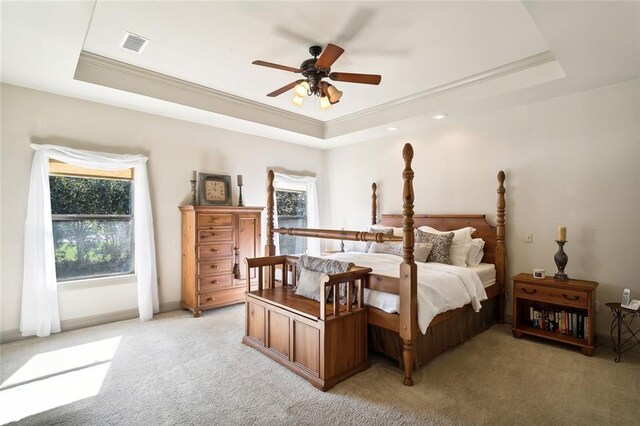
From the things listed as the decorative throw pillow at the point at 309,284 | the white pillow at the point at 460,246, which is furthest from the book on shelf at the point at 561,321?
the decorative throw pillow at the point at 309,284

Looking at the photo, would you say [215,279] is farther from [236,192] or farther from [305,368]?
[305,368]

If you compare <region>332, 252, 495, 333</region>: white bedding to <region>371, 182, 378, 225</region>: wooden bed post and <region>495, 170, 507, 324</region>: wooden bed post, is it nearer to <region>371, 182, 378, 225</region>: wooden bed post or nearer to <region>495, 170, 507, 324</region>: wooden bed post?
<region>495, 170, 507, 324</region>: wooden bed post

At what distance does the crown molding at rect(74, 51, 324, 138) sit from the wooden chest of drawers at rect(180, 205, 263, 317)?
129 cm

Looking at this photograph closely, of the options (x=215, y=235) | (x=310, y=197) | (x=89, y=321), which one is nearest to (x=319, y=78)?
(x=215, y=235)

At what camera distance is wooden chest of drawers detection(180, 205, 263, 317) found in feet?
13.2

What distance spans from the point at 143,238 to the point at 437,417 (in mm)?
3613

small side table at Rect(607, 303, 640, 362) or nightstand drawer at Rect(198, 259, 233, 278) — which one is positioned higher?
nightstand drawer at Rect(198, 259, 233, 278)

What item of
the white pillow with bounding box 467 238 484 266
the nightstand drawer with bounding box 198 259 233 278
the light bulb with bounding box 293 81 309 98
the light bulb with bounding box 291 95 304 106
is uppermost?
the light bulb with bounding box 293 81 309 98

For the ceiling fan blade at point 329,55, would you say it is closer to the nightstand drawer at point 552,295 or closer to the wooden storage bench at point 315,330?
the wooden storage bench at point 315,330

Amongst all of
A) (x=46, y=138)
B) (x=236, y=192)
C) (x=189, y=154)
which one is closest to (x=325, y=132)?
(x=236, y=192)

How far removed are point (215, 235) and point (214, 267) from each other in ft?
1.38

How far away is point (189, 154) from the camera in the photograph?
14.5 feet

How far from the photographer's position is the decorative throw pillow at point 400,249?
3.70 m

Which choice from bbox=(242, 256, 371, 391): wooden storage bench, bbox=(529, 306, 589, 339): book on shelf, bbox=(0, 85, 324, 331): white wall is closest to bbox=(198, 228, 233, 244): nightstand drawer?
bbox=(0, 85, 324, 331): white wall
